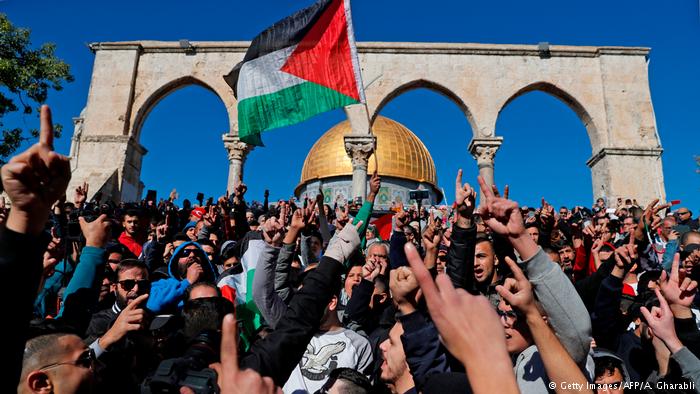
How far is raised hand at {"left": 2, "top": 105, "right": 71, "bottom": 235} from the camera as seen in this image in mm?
1662

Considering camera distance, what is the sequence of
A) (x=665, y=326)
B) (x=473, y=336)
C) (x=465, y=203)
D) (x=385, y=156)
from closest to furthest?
(x=473, y=336) → (x=665, y=326) → (x=465, y=203) → (x=385, y=156)

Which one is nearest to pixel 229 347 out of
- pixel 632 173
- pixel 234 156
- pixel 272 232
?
pixel 272 232

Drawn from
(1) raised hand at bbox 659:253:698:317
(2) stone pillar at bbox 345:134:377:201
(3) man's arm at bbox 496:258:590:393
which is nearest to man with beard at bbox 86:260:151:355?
(3) man's arm at bbox 496:258:590:393

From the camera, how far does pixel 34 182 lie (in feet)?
5.58

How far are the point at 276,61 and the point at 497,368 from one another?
6348 mm

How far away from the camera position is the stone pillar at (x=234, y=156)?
19594 mm

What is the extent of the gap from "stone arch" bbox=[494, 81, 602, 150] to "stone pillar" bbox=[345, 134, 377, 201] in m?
5.57

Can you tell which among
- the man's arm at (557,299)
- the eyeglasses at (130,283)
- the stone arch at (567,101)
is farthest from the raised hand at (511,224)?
the stone arch at (567,101)

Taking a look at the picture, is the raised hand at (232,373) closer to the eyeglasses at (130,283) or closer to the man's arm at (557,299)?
the man's arm at (557,299)

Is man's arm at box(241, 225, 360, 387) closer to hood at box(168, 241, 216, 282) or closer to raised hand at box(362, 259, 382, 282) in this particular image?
raised hand at box(362, 259, 382, 282)

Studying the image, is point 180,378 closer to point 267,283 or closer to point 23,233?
point 23,233

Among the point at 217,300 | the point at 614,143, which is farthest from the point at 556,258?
the point at 614,143

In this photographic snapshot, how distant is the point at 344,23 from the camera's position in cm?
688

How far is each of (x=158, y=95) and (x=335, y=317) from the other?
19546 mm
